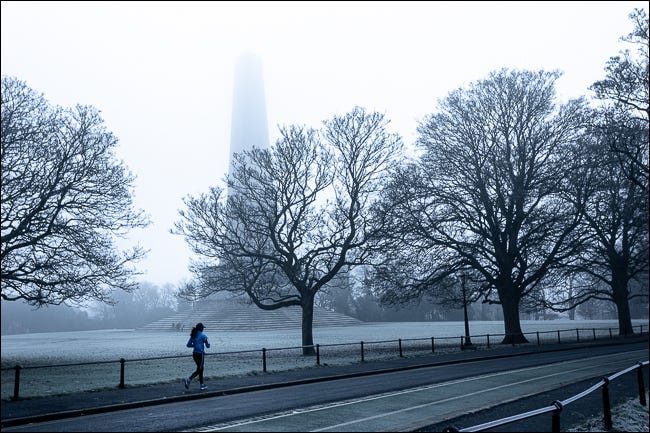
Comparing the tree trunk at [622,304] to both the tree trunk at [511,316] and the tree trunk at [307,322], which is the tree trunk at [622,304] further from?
the tree trunk at [307,322]

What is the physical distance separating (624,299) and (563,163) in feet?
56.2

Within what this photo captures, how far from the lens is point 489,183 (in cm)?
3300

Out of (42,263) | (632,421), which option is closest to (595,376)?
(632,421)

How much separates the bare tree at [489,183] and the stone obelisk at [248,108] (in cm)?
5420

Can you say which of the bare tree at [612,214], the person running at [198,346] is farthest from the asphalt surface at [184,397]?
the bare tree at [612,214]

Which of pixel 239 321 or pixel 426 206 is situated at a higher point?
pixel 426 206

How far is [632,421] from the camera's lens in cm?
948

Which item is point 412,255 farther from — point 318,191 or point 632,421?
point 632,421

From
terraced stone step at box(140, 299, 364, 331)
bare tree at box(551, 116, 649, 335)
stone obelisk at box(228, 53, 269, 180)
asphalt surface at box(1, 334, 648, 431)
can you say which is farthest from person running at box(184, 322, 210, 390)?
stone obelisk at box(228, 53, 269, 180)

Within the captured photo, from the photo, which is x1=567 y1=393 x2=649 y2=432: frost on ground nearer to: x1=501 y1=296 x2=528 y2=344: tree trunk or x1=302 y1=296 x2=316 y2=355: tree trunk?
x1=302 y1=296 x2=316 y2=355: tree trunk

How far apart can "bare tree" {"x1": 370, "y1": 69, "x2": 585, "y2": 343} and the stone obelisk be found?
54.2 m

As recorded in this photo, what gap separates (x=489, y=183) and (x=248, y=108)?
63782 mm

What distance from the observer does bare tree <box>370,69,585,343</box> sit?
31.8 metres

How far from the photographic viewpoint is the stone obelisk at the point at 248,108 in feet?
286
